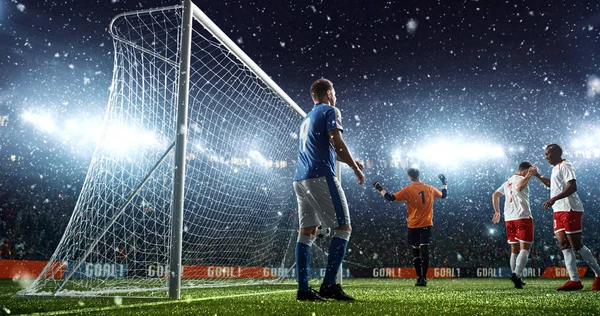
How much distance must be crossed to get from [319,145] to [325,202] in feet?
1.62

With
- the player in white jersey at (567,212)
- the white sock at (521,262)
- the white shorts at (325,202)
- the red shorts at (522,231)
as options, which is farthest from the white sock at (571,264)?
the white shorts at (325,202)

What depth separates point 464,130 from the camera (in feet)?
92.6

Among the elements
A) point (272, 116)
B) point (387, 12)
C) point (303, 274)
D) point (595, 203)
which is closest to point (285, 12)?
point (387, 12)

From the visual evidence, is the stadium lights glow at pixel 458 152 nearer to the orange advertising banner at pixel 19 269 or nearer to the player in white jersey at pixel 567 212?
the player in white jersey at pixel 567 212

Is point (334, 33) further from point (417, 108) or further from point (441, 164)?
point (441, 164)

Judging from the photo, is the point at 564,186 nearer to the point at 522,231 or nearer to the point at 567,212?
the point at 567,212

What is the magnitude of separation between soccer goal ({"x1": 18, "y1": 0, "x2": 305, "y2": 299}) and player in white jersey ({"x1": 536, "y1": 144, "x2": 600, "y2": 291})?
3.95 metres

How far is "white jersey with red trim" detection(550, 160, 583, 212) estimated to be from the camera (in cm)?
601

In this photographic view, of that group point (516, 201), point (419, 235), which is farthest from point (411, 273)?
point (516, 201)

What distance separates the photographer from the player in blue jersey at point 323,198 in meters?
3.59

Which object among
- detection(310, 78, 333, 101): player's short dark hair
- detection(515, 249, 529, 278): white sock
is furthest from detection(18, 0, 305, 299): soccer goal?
detection(515, 249, 529, 278): white sock

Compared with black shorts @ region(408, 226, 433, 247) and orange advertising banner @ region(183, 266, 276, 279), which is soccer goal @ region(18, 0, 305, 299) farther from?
black shorts @ region(408, 226, 433, 247)

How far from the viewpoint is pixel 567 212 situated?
6.04 meters

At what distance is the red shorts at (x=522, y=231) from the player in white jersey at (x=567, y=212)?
1.63ft
